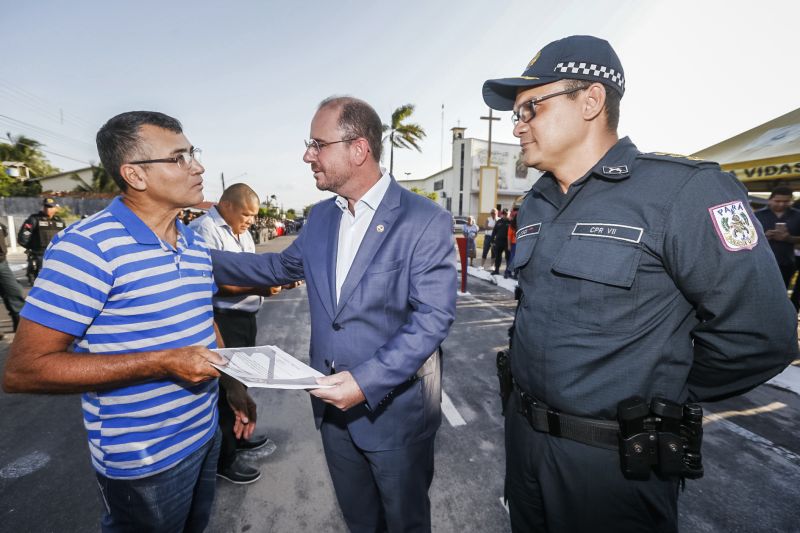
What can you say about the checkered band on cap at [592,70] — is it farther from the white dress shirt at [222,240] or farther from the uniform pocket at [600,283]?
the white dress shirt at [222,240]

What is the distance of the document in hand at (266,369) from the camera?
1213mm

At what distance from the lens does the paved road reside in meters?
2.38

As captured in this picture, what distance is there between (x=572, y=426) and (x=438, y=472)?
1760mm

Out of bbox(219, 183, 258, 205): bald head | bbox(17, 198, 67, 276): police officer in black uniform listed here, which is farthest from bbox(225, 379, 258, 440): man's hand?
bbox(17, 198, 67, 276): police officer in black uniform

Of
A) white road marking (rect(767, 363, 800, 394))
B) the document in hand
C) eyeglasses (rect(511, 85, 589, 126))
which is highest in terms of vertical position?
eyeglasses (rect(511, 85, 589, 126))

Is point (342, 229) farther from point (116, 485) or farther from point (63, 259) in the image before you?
point (116, 485)

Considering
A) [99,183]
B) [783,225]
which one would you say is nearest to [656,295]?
[783,225]

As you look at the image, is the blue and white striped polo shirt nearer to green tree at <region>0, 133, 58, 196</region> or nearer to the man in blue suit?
the man in blue suit

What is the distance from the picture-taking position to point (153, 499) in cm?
149

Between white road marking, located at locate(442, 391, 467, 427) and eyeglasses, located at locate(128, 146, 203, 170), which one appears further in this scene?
white road marking, located at locate(442, 391, 467, 427)

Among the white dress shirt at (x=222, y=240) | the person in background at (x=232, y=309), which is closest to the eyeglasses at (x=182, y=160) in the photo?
the person in background at (x=232, y=309)

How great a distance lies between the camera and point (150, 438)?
1469 millimetres

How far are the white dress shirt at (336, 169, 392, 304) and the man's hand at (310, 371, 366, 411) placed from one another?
51cm

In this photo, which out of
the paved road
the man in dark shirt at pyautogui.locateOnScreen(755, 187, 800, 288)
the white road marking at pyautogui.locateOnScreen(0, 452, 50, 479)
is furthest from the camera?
the man in dark shirt at pyautogui.locateOnScreen(755, 187, 800, 288)
